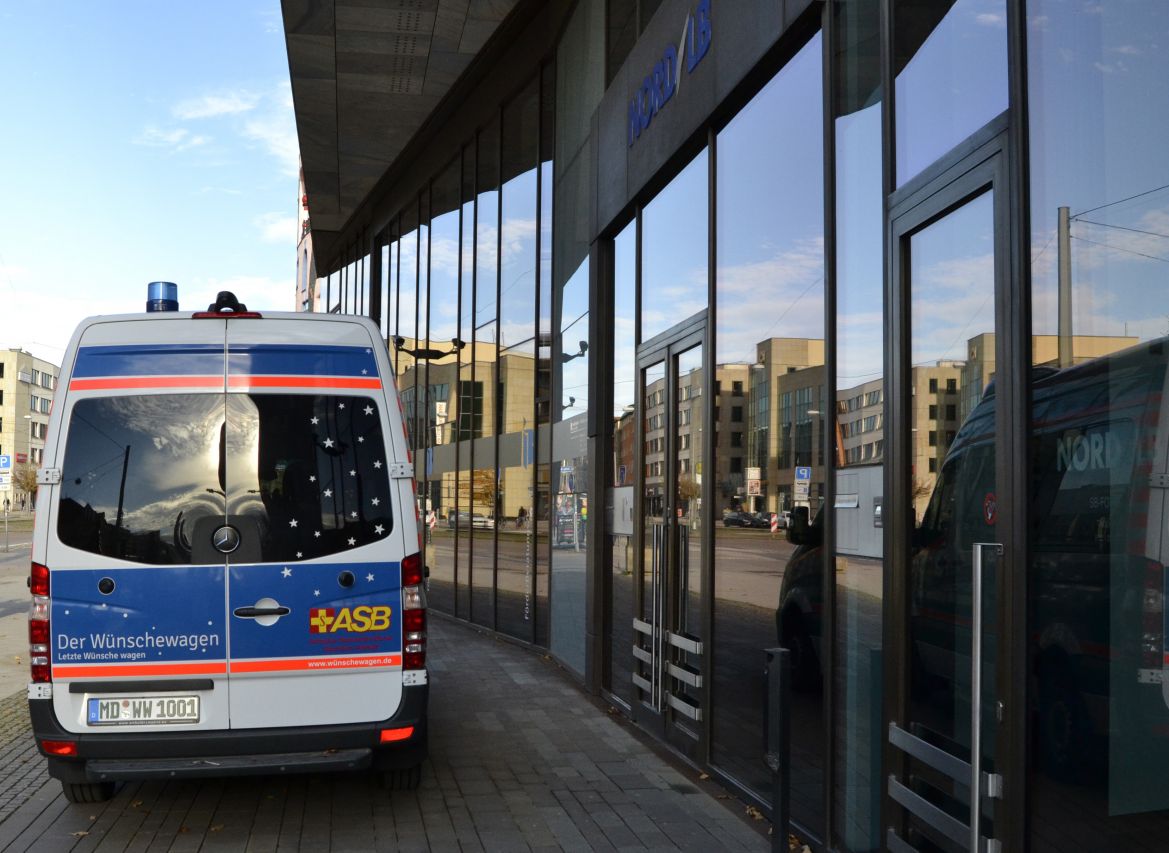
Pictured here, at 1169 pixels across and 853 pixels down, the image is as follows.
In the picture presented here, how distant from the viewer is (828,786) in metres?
5.32

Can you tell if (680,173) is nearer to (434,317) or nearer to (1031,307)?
(1031,307)

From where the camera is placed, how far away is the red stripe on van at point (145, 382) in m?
5.76

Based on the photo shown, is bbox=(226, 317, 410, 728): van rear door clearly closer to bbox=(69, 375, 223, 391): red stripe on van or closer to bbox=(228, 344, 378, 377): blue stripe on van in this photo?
bbox=(228, 344, 378, 377): blue stripe on van

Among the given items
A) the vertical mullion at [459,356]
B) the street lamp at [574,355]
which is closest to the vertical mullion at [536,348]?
the street lamp at [574,355]

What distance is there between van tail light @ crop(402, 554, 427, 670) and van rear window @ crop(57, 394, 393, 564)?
211mm

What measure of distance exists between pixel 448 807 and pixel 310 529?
1.62 metres

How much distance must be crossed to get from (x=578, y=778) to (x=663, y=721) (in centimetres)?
106

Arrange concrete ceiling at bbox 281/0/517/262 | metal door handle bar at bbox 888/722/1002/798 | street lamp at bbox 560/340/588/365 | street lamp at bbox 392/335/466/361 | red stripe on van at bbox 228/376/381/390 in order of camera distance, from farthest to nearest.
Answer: street lamp at bbox 392/335/466/361 < concrete ceiling at bbox 281/0/517/262 < street lamp at bbox 560/340/588/365 < red stripe on van at bbox 228/376/381/390 < metal door handle bar at bbox 888/722/1002/798

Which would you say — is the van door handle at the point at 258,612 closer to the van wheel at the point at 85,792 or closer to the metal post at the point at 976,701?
the van wheel at the point at 85,792

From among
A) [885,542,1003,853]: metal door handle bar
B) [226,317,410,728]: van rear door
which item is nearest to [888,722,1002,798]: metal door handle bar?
[885,542,1003,853]: metal door handle bar

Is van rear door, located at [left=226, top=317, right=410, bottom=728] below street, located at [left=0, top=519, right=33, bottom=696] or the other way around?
the other way around

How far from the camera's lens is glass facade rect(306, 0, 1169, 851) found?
3.30 metres

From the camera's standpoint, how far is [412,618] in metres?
5.83

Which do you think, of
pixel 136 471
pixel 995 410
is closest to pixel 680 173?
pixel 136 471
